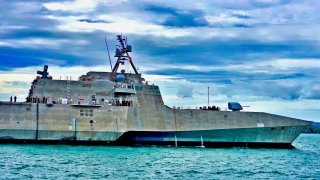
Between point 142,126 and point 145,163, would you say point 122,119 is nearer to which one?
point 142,126

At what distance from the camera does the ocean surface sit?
31.8m

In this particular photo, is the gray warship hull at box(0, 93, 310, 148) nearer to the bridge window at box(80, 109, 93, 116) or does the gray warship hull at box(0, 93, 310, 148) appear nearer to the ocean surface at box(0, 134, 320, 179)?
the bridge window at box(80, 109, 93, 116)

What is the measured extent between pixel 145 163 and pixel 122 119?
1618 centimetres

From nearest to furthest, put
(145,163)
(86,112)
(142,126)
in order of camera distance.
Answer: (145,163) < (86,112) < (142,126)

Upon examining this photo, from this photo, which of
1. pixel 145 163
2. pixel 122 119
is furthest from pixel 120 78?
pixel 145 163

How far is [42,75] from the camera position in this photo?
53.4m

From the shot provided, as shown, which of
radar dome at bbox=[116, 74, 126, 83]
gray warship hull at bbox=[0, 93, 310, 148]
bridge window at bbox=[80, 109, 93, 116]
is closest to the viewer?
gray warship hull at bbox=[0, 93, 310, 148]

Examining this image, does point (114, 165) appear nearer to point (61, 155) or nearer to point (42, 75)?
point (61, 155)

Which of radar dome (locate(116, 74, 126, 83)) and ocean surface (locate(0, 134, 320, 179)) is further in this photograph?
radar dome (locate(116, 74, 126, 83))

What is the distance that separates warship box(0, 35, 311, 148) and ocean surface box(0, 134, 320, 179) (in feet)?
8.40

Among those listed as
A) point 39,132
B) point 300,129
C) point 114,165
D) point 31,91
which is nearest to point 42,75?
point 31,91

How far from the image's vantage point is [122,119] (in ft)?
177

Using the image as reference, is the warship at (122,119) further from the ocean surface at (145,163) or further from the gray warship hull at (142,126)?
the ocean surface at (145,163)

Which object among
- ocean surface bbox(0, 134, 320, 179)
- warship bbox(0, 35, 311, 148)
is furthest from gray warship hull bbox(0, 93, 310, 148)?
ocean surface bbox(0, 134, 320, 179)
